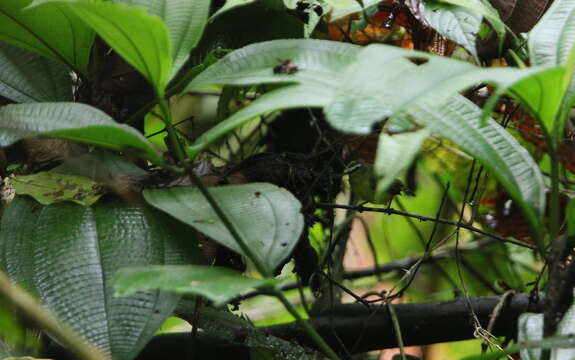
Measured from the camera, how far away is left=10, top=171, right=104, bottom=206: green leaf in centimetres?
71

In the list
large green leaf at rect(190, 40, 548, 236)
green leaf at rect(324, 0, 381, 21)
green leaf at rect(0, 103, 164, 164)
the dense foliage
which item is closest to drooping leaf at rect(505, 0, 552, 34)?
the dense foliage

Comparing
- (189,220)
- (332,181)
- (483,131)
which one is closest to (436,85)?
(483,131)

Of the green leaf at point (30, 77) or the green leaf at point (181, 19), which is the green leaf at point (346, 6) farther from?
the green leaf at point (30, 77)

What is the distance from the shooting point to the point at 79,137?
1.90 feet

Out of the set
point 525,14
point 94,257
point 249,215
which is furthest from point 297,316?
point 525,14

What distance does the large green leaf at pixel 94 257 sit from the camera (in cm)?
56

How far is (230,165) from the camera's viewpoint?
87 cm

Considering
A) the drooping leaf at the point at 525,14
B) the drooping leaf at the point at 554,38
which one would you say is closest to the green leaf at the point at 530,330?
the drooping leaf at the point at 554,38

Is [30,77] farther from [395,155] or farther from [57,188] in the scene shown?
[395,155]

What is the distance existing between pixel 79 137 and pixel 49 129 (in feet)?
0.09

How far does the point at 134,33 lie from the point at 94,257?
0.24 meters

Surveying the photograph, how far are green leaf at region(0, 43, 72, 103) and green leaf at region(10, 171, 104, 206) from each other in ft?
0.39

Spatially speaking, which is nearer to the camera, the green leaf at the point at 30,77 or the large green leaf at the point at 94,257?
the large green leaf at the point at 94,257

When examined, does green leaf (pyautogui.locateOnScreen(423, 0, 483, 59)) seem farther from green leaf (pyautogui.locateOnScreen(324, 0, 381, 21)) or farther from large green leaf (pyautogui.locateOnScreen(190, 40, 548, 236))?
large green leaf (pyautogui.locateOnScreen(190, 40, 548, 236))
